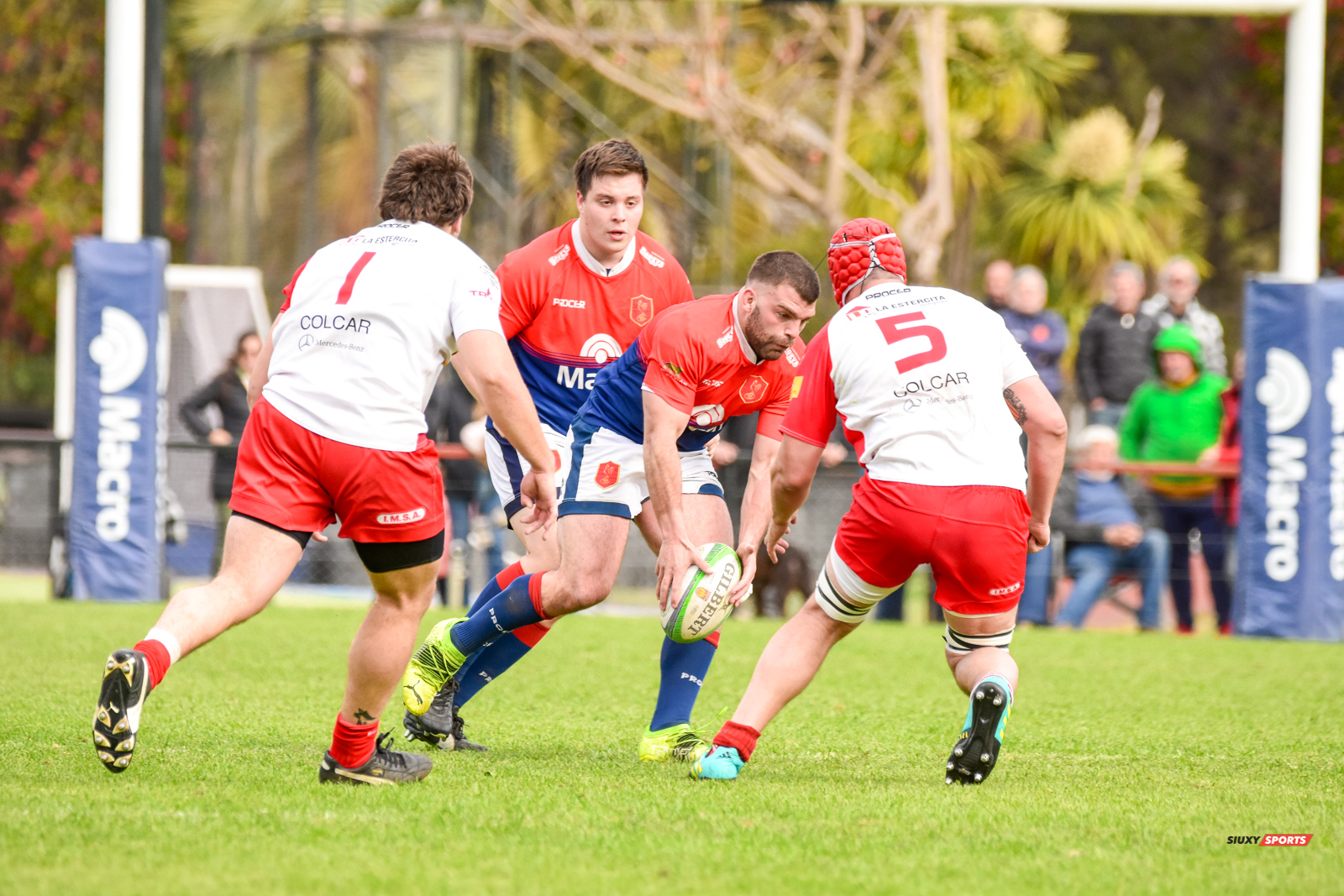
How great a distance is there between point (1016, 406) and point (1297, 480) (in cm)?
638

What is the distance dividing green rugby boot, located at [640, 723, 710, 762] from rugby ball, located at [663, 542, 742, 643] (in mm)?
423

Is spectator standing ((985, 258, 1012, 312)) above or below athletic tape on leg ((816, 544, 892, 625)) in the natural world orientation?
above

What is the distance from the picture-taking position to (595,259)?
6.05m

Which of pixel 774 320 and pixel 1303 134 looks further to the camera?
pixel 1303 134

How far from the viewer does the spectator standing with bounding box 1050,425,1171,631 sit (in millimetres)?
10781

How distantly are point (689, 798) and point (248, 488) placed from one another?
1615mm

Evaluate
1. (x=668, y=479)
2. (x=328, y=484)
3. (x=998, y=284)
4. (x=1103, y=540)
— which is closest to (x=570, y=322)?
(x=668, y=479)

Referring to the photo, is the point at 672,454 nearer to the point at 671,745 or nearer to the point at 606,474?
the point at 606,474

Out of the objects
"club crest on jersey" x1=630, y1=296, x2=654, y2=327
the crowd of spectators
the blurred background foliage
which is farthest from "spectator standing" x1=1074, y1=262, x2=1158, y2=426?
"club crest on jersey" x1=630, y1=296, x2=654, y2=327

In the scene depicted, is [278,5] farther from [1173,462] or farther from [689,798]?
[689,798]

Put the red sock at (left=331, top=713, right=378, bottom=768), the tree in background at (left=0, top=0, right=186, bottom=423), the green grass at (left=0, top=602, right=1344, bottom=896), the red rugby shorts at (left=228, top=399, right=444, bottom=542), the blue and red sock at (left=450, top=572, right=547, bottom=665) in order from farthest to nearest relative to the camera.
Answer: the tree in background at (left=0, top=0, right=186, bottom=423)
the blue and red sock at (left=450, top=572, right=547, bottom=665)
the red sock at (left=331, top=713, right=378, bottom=768)
the red rugby shorts at (left=228, top=399, right=444, bottom=542)
the green grass at (left=0, top=602, right=1344, bottom=896)

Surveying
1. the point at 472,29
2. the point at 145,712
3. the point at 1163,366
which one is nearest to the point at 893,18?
the point at 472,29

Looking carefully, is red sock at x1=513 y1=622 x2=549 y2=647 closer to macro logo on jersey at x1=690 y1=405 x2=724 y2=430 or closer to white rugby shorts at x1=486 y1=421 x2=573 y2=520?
white rugby shorts at x1=486 y1=421 x2=573 y2=520

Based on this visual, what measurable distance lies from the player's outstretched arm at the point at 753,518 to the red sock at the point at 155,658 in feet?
6.32
